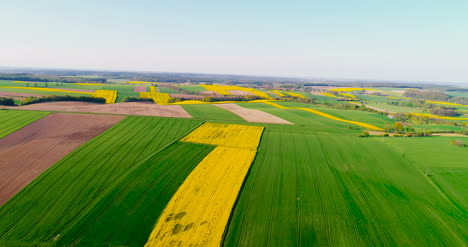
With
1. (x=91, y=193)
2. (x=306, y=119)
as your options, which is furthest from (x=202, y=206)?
(x=306, y=119)

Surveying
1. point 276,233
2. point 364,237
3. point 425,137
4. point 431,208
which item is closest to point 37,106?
point 276,233

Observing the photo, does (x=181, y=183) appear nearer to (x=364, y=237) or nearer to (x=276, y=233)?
(x=276, y=233)

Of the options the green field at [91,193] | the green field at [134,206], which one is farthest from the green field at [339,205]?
the green field at [91,193]

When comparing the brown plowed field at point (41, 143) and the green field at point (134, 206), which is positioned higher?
the brown plowed field at point (41, 143)

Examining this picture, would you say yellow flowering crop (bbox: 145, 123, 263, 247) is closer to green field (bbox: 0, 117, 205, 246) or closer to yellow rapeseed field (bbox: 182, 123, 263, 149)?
yellow rapeseed field (bbox: 182, 123, 263, 149)

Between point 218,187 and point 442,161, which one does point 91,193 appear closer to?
point 218,187

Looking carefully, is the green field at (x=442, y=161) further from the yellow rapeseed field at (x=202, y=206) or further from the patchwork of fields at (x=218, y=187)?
the yellow rapeseed field at (x=202, y=206)

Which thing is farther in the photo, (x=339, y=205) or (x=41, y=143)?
(x=41, y=143)
